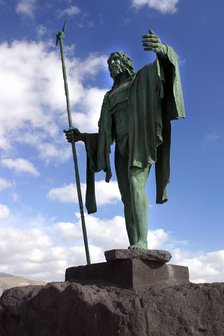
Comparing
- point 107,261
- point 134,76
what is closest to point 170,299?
point 107,261

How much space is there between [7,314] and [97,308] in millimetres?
1536

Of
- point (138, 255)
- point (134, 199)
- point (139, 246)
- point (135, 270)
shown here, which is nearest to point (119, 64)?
point (134, 199)

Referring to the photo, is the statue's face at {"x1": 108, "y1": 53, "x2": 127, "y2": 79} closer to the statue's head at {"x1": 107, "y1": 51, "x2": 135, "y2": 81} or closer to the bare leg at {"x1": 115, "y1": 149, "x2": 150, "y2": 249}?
the statue's head at {"x1": 107, "y1": 51, "x2": 135, "y2": 81}

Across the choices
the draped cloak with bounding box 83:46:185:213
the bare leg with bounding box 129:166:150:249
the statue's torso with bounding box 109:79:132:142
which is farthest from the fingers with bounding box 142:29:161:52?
the bare leg with bounding box 129:166:150:249

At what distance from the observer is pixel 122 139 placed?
6.66 meters

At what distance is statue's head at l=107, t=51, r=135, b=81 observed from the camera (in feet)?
22.8

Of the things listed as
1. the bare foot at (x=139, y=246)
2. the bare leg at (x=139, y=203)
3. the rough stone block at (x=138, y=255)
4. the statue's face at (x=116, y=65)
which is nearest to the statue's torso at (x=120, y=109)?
the statue's face at (x=116, y=65)

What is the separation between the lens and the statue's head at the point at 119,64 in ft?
22.8

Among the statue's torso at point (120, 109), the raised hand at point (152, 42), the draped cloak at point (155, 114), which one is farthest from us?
the statue's torso at point (120, 109)

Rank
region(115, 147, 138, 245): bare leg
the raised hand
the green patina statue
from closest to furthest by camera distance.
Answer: the raised hand, the green patina statue, region(115, 147, 138, 245): bare leg

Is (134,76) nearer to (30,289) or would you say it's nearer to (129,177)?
(129,177)

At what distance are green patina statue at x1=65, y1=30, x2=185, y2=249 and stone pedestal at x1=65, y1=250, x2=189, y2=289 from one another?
261 millimetres

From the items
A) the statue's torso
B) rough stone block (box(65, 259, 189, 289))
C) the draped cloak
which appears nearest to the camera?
rough stone block (box(65, 259, 189, 289))

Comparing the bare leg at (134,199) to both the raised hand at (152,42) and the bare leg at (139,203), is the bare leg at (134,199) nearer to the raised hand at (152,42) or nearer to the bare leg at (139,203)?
the bare leg at (139,203)
